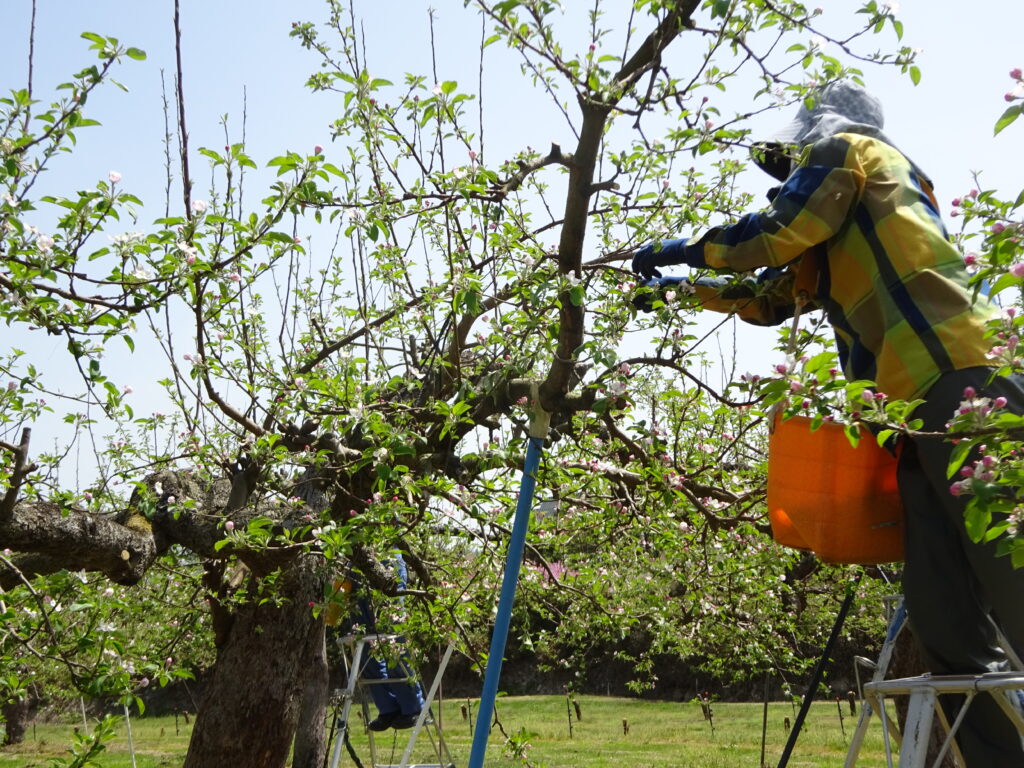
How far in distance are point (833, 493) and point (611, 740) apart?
1115 cm

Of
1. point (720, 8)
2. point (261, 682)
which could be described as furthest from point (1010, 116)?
point (261, 682)

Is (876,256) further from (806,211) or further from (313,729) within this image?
(313,729)

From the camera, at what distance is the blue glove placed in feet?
8.71

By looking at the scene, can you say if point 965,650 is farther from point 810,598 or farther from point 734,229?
point 810,598

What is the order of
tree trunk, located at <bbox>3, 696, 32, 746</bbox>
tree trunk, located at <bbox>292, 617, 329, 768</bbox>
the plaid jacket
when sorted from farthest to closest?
tree trunk, located at <bbox>3, 696, 32, 746</bbox>, tree trunk, located at <bbox>292, 617, 329, 768</bbox>, the plaid jacket

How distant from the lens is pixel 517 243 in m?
3.17

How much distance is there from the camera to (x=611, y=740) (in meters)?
12.4

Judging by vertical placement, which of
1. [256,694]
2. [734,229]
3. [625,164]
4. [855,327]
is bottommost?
[256,694]

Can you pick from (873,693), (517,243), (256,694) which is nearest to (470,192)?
(517,243)

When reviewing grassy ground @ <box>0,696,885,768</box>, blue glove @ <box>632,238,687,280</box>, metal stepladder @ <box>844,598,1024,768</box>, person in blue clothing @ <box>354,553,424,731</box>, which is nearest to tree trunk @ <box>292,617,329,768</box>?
person in blue clothing @ <box>354,553,424,731</box>

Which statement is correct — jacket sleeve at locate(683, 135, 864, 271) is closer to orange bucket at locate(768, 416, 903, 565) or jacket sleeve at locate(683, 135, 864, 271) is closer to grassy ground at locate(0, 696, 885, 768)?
orange bucket at locate(768, 416, 903, 565)

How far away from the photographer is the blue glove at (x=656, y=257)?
2.65 m

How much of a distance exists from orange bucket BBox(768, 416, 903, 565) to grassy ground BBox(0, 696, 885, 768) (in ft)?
21.9

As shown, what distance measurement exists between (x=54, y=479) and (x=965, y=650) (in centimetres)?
413
